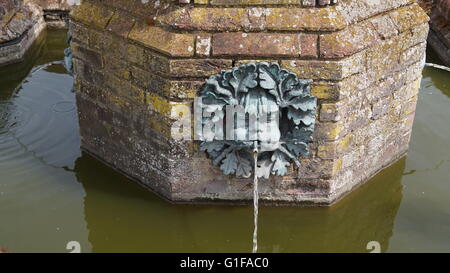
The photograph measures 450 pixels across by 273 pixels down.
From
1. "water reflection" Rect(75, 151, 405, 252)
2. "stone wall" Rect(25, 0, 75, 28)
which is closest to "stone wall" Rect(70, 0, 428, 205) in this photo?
"water reflection" Rect(75, 151, 405, 252)

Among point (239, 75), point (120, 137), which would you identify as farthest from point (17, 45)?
point (239, 75)

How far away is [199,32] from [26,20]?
6.59 metres

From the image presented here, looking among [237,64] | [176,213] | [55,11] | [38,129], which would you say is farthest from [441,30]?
[55,11]

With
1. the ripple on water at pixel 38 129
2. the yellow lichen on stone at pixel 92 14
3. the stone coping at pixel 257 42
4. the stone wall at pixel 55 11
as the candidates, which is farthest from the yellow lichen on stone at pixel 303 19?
the stone wall at pixel 55 11

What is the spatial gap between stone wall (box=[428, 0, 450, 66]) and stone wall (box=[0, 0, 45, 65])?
742 cm

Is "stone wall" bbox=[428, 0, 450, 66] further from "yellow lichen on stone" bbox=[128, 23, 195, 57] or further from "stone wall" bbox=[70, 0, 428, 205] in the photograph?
"yellow lichen on stone" bbox=[128, 23, 195, 57]

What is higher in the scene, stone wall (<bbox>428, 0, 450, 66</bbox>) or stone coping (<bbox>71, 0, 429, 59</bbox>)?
stone coping (<bbox>71, 0, 429, 59</bbox>)

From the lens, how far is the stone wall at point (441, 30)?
974 centimetres

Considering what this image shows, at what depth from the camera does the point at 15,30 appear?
31.9 ft

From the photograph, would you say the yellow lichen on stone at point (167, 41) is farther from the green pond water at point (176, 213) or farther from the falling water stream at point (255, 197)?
the green pond water at point (176, 213)

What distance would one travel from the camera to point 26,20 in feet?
33.8

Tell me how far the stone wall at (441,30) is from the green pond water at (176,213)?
356cm

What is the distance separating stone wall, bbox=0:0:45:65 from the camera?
31.0ft

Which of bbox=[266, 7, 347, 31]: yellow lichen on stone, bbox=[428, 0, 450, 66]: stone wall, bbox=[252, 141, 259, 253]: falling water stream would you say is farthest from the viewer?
bbox=[428, 0, 450, 66]: stone wall
